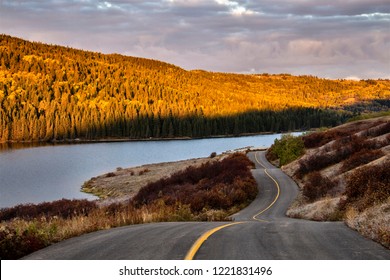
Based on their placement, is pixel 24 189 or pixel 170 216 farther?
pixel 24 189

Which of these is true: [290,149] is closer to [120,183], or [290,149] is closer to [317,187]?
[120,183]

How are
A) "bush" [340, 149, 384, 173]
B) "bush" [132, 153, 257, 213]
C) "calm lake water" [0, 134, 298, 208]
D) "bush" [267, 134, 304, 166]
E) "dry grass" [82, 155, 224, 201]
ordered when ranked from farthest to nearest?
"bush" [267, 134, 304, 166]
"calm lake water" [0, 134, 298, 208]
"dry grass" [82, 155, 224, 201]
"bush" [340, 149, 384, 173]
"bush" [132, 153, 257, 213]

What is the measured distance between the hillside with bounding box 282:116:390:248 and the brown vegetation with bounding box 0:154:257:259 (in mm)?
5245

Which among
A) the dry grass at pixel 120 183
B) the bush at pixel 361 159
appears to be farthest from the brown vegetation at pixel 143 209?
the dry grass at pixel 120 183

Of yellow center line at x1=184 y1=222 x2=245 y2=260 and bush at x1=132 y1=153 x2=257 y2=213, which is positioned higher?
yellow center line at x1=184 y1=222 x2=245 y2=260

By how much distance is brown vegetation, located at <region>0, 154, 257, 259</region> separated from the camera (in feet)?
34.1

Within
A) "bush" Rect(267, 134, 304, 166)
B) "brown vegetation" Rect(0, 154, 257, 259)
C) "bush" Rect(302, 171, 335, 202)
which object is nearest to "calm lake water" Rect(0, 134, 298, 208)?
"brown vegetation" Rect(0, 154, 257, 259)

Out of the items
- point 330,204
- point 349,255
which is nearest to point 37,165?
point 330,204

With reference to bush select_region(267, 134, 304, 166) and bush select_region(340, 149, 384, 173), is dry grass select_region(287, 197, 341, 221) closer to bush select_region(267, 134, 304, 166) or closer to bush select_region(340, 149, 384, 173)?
bush select_region(340, 149, 384, 173)

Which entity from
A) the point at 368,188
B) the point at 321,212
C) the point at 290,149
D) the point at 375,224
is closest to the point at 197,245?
the point at 375,224

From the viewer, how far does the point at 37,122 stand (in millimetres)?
174750
